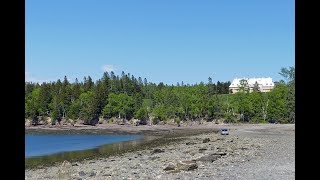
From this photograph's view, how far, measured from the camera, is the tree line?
3499 inches

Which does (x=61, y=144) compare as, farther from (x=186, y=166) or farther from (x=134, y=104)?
(x=134, y=104)

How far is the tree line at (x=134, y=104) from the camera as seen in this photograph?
8888cm

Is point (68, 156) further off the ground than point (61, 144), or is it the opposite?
point (68, 156)

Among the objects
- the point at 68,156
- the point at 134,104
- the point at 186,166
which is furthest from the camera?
the point at 134,104

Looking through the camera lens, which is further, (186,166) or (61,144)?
(61,144)

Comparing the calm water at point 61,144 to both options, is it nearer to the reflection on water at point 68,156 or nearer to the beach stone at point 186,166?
the reflection on water at point 68,156

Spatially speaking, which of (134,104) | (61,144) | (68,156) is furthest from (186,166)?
(134,104)

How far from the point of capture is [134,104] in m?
101

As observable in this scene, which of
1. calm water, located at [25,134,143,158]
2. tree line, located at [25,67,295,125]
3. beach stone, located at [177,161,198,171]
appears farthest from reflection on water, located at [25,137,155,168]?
tree line, located at [25,67,295,125]
